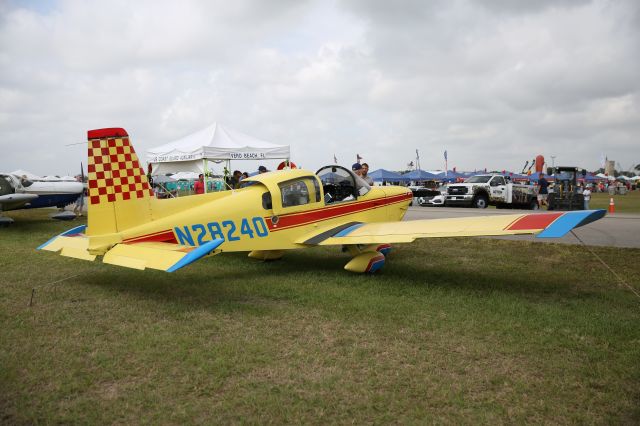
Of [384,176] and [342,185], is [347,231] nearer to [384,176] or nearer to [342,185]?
[342,185]

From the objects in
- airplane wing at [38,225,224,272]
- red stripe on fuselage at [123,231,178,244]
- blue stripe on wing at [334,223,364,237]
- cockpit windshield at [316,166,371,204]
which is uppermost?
cockpit windshield at [316,166,371,204]

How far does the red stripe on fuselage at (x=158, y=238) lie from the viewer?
18.7 ft

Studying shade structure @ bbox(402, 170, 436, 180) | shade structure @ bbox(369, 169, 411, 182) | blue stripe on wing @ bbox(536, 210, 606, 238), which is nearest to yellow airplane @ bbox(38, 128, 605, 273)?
blue stripe on wing @ bbox(536, 210, 606, 238)

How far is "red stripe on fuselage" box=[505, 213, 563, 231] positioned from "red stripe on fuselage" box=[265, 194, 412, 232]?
2783mm

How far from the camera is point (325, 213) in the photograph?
7398 mm

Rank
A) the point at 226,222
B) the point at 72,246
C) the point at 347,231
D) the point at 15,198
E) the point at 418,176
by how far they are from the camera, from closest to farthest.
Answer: the point at 72,246
the point at 226,222
the point at 347,231
the point at 15,198
the point at 418,176

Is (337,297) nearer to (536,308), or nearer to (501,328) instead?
(501,328)

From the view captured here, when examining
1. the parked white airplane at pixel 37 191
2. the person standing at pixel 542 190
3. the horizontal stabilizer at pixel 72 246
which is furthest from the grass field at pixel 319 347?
the person standing at pixel 542 190

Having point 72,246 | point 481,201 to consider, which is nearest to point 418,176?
point 481,201

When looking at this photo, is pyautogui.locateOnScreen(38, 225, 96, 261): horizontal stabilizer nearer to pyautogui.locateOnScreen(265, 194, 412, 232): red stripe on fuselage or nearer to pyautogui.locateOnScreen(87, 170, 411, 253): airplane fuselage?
pyautogui.locateOnScreen(87, 170, 411, 253): airplane fuselage

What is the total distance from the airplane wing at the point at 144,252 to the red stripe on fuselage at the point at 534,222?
12.3ft

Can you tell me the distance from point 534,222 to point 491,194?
58.7 ft

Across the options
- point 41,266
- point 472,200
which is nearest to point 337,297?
point 41,266

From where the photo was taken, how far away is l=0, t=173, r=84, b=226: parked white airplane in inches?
546
